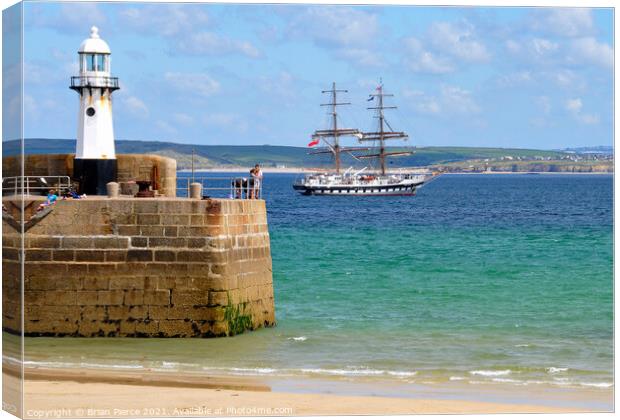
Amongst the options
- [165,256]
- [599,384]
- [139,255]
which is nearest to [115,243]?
[139,255]

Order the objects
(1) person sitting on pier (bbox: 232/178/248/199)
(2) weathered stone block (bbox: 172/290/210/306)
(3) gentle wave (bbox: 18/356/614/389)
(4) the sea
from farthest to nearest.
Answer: (1) person sitting on pier (bbox: 232/178/248/199) < (2) weathered stone block (bbox: 172/290/210/306) < (4) the sea < (3) gentle wave (bbox: 18/356/614/389)

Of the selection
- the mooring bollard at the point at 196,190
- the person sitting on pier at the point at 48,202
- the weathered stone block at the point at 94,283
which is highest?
the mooring bollard at the point at 196,190

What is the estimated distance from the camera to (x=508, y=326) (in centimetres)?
2305

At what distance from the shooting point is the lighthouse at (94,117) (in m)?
20.7

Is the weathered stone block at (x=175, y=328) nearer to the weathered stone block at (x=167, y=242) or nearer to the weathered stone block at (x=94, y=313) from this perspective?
the weathered stone block at (x=94, y=313)

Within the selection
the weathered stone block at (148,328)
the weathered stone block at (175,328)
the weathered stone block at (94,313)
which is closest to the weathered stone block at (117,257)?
the weathered stone block at (94,313)

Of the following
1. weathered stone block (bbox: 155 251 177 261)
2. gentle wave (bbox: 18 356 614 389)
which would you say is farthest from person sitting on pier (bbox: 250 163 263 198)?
gentle wave (bbox: 18 356 614 389)

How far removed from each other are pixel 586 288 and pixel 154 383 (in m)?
17.5

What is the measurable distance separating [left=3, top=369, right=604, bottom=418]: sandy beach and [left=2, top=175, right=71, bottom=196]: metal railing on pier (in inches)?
83.3

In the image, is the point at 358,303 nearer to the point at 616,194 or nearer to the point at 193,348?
the point at 193,348

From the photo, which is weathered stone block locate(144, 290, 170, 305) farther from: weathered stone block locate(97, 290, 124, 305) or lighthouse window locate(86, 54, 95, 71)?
lighthouse window locate(86, 54, 95, 71)

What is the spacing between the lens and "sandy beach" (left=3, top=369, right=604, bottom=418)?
42.4 feet

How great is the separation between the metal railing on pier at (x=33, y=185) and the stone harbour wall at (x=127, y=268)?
0.85 m

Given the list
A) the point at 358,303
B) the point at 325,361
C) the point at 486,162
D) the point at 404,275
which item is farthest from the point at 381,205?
the point at 325,361
